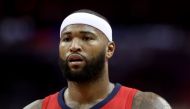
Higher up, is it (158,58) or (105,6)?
(105,6)

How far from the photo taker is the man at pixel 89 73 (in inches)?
149

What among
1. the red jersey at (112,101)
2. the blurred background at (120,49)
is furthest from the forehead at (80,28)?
the blurred background at (120,49)

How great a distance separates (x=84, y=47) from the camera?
3.80 metres

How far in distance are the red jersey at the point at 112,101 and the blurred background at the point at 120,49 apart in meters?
3.46

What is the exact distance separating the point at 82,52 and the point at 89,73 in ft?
0.42

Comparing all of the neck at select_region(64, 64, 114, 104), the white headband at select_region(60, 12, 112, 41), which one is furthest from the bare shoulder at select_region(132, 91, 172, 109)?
the white headband at select_region(60, 12, 112, 41)

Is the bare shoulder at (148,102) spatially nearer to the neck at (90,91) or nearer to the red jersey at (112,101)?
the red jersey at (112,101)

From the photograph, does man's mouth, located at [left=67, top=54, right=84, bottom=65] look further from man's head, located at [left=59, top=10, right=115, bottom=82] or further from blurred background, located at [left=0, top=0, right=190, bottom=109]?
blurred background, located at [left=0, top=0, right=190, bottom=109]

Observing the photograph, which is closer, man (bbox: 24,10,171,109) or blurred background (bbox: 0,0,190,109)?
man (bbox: 24,10,171,109)

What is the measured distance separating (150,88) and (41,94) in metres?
1.26

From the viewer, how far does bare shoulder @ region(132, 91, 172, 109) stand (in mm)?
3838

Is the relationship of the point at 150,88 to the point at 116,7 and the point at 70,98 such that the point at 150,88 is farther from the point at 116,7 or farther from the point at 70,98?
the point at 70,98

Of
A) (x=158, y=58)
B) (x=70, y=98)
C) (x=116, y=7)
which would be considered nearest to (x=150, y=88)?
(x=158, y=58)

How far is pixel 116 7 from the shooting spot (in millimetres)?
7973
